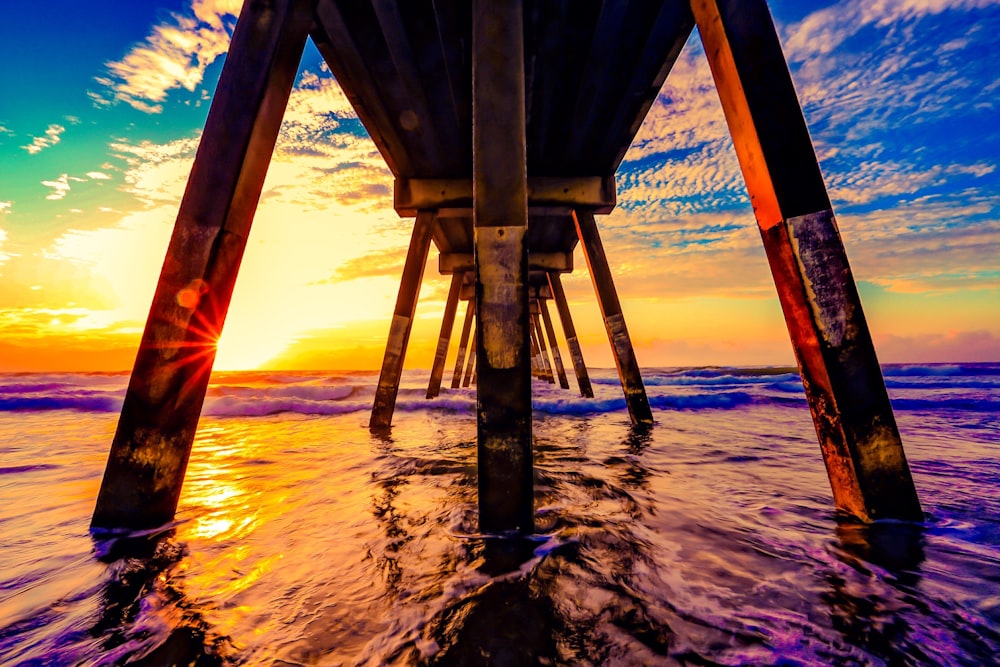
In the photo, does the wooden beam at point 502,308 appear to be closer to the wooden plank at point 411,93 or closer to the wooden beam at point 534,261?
the wooden plank at point 411,93

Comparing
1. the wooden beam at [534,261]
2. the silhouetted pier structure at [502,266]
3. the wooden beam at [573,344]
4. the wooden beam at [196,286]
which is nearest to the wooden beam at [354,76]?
the silhouetted pier structure at [502,266]

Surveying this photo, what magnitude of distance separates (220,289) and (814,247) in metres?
3.42

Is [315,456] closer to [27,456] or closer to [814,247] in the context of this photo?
[27,456]

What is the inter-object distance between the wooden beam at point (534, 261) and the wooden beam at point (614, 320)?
14.0ft

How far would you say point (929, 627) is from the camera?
4.28ft

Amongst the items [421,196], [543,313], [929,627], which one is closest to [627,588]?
[929,627]

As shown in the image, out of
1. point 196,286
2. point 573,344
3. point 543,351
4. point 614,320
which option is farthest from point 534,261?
point 543,351

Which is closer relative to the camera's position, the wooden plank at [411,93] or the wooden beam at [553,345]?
the wooden plank at [411,93]

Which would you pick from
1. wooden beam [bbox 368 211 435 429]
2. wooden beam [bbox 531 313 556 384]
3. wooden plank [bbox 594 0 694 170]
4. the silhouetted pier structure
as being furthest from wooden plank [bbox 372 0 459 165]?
wooden beam [bbox 531 313 556 384]

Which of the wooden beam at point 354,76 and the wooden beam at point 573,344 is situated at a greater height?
the wooden beam at point 354,76

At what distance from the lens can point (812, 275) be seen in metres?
1.98

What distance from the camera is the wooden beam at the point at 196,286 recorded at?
2.11m

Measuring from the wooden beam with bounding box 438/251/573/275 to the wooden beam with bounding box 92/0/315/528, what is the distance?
→ 26.6 ft

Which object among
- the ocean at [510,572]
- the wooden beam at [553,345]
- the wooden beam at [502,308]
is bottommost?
the ocean at [510,572]
